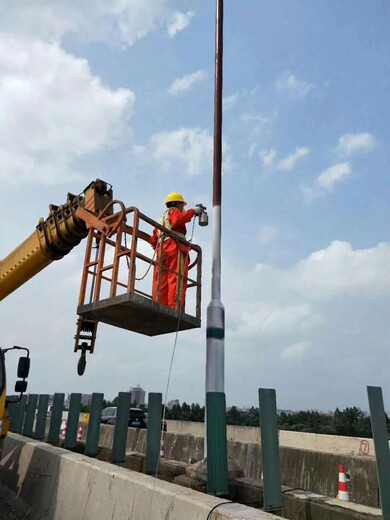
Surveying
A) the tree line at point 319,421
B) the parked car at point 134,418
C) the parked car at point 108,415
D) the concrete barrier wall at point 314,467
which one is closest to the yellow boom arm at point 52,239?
Answer: the concrete barrier wall at point 314,467

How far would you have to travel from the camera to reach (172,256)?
7.62 m

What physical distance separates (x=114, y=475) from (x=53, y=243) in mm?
5776

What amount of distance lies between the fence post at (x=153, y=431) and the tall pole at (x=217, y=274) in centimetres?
74

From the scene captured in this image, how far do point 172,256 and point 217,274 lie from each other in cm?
96

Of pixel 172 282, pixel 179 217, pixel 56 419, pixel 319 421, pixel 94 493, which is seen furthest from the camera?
pixel 319 421

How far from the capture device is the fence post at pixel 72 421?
8.85 m

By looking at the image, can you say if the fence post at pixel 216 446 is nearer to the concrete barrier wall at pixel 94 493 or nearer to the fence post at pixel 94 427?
the concrete barrier wall at pixel 94 493

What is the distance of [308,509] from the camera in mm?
4832

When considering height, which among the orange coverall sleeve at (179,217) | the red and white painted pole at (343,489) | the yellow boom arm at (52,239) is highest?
the yellow boom arm at (52,239)

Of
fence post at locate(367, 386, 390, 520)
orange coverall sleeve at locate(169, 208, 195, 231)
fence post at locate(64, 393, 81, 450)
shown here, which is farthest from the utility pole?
fence post at locate(64, 393, 81, 450)

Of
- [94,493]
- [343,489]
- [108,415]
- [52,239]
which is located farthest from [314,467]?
[108,415]

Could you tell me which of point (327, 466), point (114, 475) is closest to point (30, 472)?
point (114, 475)

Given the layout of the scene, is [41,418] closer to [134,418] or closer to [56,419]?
[56,419]

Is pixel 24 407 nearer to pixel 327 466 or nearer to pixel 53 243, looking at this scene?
pixel 53 243
